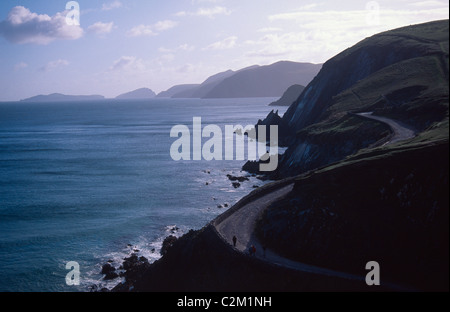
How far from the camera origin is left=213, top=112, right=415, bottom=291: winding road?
25.7 metres

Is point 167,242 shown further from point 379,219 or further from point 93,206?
point 379,219

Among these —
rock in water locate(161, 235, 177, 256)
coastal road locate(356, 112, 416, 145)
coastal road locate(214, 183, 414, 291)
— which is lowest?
rock in water locate(161, 235, 177, 256)

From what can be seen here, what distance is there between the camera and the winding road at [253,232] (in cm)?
2566

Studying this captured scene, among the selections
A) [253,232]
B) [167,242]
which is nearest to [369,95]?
[167,242]

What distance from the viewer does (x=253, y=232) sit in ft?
104

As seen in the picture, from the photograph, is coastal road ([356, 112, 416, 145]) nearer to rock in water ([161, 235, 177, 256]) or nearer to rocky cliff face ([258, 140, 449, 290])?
rocky cliff face ([258, 140, 449, 290])

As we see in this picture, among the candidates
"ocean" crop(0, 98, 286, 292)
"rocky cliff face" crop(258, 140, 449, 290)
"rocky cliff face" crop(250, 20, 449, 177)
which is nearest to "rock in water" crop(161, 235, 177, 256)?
"ocean" crop(0, 98, 286, 292)

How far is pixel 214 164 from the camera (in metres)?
81.5

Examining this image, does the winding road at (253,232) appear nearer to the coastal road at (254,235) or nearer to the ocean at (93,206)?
the coastal road at (254,235)

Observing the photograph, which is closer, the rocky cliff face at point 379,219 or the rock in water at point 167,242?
the rocky cliff face at point 379,219

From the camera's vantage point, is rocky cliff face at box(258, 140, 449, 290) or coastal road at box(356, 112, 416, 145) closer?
rocky cliff face at box(258, 140, 449, 290)

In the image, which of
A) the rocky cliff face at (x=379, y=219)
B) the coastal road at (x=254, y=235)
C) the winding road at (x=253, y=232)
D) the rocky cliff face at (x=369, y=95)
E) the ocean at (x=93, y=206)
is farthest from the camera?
the rocky cliff face at (x=369, y=95)

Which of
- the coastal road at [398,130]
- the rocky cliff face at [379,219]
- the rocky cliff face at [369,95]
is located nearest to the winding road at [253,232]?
the coastal road at [398,130]
